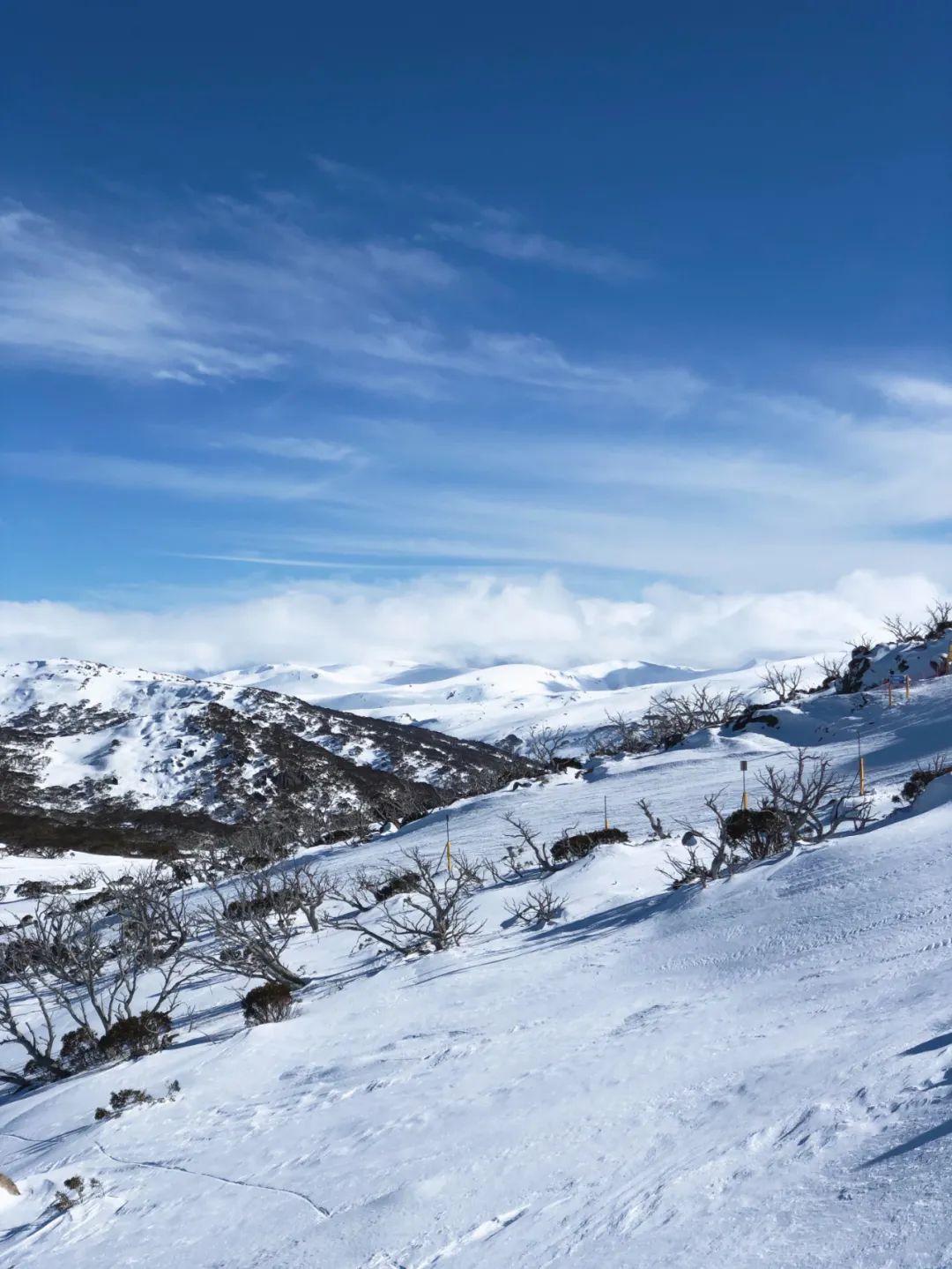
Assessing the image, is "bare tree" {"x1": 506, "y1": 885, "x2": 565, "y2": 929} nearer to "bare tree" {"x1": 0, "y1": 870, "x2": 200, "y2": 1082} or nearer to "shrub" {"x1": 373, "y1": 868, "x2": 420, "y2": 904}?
"shrub" {"x1": 373, "y1": 868, "x2": 420, "y2": 904}

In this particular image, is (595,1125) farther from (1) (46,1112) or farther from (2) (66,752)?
(2) (66,752)

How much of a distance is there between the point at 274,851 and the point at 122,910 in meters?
12.5

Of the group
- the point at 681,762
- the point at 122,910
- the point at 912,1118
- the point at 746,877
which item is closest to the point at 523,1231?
the point at 912,1118

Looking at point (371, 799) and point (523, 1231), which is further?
point (371, 799)

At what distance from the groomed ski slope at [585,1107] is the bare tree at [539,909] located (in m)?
0.39

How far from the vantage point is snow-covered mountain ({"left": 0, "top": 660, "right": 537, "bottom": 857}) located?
58219 millimetres

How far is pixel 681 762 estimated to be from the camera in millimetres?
30547

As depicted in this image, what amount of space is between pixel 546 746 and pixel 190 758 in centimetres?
2875

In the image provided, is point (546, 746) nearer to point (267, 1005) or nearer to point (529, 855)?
point (529, 855)

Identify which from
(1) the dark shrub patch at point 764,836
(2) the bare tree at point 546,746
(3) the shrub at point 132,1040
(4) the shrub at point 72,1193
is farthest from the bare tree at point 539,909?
(2) the bare tree at point 546,746

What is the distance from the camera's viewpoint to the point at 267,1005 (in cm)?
1238

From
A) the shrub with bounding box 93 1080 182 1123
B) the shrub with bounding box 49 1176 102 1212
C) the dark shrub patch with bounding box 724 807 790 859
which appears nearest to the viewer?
the shrub with bounding box 49 1176 102 1212

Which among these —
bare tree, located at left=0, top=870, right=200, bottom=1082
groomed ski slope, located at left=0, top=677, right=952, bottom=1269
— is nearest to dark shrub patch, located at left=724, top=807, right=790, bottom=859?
groomed ski slope, located at left=0, top=677, right=952, bottom=1269

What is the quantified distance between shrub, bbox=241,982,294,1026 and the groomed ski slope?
0.44 metres
